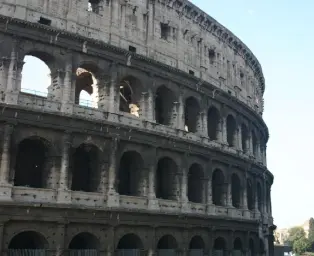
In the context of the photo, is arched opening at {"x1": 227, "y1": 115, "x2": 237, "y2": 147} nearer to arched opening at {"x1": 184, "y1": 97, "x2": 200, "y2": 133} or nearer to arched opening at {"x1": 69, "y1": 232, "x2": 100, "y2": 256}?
arched opening at {"x1": 184, "y1": 97, "x2": 200, "y2": 133}

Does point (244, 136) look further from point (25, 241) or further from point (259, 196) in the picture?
point (25, 241)

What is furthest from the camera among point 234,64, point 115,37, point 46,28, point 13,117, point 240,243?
point 234,64

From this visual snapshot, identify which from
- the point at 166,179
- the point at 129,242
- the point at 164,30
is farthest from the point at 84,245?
the point at 164,30

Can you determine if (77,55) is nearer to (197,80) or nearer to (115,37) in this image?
(115,37)

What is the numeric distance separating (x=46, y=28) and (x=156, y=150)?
750cm

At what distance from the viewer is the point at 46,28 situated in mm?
18844

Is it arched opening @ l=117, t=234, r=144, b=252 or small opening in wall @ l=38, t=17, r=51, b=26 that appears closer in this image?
small opening in wall @ l=38, t=17, r=51, b=26

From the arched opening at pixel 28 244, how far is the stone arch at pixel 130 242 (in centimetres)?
407

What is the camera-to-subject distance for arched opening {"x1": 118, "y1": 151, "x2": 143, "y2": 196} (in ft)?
68.4

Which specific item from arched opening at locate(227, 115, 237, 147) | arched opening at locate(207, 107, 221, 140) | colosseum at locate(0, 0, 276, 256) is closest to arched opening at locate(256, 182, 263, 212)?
colosseum at locate(0, 0, 276, 256)

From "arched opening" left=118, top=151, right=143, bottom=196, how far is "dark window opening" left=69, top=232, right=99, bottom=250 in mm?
2845

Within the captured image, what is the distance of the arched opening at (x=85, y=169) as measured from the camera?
1942 centimetres

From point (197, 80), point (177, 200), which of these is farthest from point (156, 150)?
point (197, 80)

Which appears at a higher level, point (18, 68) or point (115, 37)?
point (115, 37)
